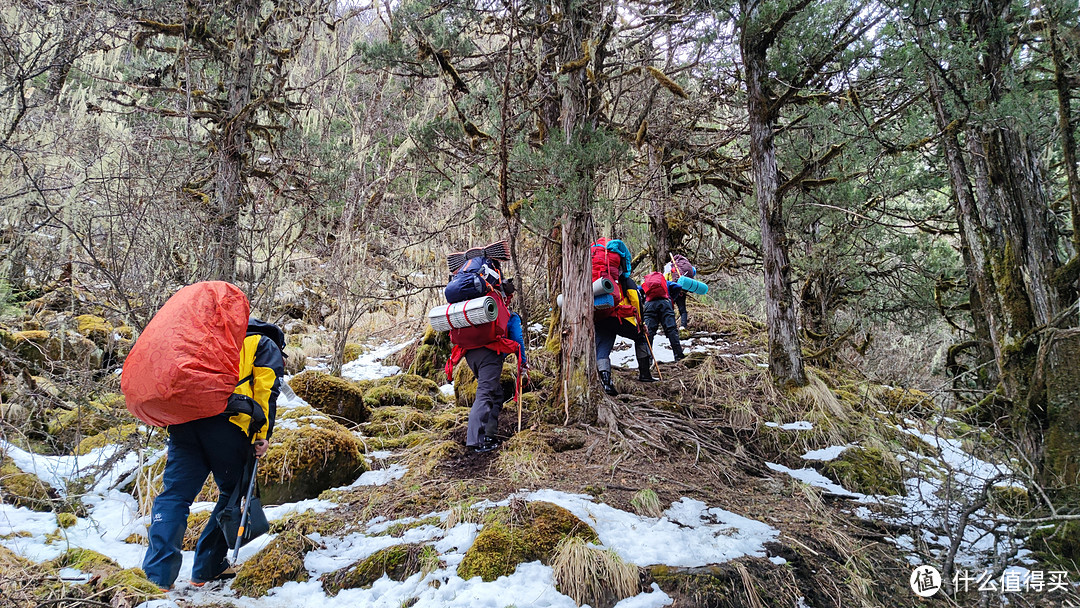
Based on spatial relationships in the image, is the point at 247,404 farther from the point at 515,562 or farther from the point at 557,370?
the point at 557,370

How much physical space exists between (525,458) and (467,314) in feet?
4.47

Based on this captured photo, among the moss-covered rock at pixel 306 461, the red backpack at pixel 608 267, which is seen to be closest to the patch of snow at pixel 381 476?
the moss-covered rock at pixel 306 461

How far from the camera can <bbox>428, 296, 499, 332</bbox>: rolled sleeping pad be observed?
4715mm

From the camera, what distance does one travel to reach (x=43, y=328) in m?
7.45

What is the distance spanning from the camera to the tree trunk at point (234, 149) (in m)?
5.16

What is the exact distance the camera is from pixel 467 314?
475 cm

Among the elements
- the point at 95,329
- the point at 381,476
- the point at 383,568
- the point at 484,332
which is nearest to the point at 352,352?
the point at 95,329

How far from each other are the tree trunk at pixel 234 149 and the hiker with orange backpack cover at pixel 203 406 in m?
2.11

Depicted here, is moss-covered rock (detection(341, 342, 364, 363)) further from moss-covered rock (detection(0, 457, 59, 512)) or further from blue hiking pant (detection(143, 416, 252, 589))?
blue hiking pant (detection(143, 416, 252, 589))

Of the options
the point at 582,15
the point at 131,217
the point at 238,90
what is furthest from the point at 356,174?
the point at 582,15

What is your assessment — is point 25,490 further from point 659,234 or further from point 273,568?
point 659,234

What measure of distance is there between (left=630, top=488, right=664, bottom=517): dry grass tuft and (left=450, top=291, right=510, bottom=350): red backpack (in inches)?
76.2

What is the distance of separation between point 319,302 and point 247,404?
8.37 metres

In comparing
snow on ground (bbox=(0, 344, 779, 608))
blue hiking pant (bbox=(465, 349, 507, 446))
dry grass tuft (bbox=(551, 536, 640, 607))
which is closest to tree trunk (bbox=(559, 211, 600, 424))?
blue hiking pant (bbox=(465, 349, 507, 446))
